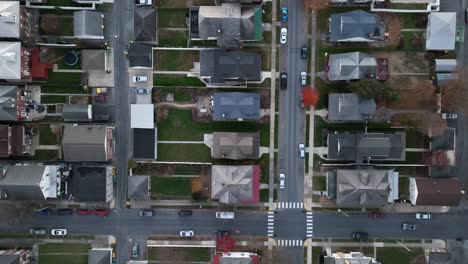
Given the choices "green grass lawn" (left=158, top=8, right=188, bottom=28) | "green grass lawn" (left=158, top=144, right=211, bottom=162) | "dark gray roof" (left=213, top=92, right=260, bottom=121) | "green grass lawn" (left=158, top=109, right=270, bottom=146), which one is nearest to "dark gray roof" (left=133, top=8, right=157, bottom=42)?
"green grass lawn" (left=158, top=8, right=188, bottom=28)

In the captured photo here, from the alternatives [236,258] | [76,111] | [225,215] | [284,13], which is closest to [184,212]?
[225,215]

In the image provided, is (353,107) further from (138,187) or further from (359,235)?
(138,187)

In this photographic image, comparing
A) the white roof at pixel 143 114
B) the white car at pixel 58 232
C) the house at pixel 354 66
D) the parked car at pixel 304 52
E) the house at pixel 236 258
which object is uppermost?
the parked car at pixel 304 52

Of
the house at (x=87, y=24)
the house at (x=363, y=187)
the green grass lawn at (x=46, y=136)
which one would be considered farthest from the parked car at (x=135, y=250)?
the house at (x=87, y=24)

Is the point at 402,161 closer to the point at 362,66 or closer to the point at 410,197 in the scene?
the point at 410,197

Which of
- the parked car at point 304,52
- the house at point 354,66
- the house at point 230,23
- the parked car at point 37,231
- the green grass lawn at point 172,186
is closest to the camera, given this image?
the house at point 230,23

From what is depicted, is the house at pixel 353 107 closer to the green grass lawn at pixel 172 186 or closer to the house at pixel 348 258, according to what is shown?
the house at pixel 348 258

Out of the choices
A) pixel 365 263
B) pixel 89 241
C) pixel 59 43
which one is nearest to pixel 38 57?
pixel 59 43

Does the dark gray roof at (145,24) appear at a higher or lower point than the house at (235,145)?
higher
